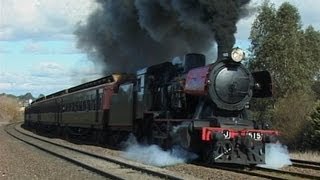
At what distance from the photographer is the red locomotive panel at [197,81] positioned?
47.5ft

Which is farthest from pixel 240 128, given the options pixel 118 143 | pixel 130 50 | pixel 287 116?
pixel 130 50

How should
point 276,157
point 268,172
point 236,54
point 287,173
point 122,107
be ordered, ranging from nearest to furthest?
point 287,173 → point 268,172 → point 236,54 → point 276,157 → point 122,107

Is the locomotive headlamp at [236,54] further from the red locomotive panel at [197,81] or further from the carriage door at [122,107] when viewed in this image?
the carriage door at [122,107]

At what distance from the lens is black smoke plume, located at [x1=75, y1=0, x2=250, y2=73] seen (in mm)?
16531

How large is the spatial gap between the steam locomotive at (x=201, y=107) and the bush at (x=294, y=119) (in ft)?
28.2

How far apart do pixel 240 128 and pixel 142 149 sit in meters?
4.71

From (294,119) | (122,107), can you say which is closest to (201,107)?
Result: (122,107)

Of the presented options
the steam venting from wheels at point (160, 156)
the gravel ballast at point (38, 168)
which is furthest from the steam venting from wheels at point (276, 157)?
the gravel ballast at point (38, 168)

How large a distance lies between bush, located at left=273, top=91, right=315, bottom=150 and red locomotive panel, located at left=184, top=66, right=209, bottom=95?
10602mm

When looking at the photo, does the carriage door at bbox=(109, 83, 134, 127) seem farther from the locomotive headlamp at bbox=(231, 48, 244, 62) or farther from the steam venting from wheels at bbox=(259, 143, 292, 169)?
the locomotive headlamp at bbox=(231, 48, 244, 62)

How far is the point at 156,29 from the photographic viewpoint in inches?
882

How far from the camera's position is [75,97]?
2967cm

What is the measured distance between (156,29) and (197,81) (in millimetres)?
8023

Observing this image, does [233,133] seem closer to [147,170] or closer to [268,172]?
[268,172]
